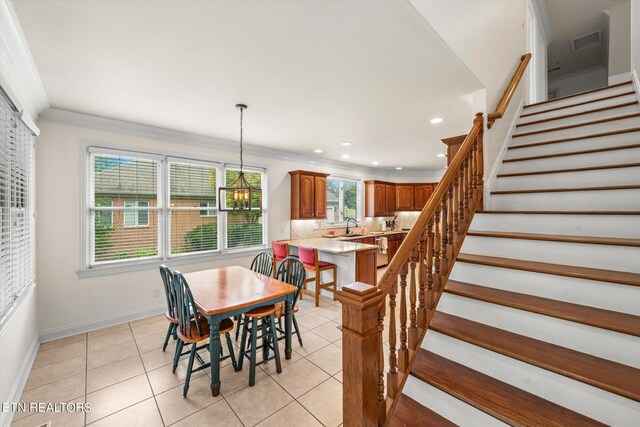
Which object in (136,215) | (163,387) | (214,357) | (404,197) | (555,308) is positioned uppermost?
(404,197)

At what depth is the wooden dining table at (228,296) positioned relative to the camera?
219 cm

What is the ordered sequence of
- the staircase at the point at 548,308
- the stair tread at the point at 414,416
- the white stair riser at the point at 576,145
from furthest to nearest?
the white stair riser at the point at 576,145, the stair tread at the point at 414,416, the staircase at the point at 548,308

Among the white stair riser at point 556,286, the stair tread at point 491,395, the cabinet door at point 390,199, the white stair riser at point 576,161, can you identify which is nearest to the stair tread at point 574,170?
the white stair riser at point 576,161

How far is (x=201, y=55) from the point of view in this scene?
6.94 feet

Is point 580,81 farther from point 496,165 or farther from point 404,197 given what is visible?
point 496,165

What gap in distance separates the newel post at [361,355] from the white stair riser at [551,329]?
0.81m

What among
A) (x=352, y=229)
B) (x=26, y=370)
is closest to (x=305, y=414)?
(x=26, y=370)

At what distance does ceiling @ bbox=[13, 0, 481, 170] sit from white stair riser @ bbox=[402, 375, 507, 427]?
7.43ft

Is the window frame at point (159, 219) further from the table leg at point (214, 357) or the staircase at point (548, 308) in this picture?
the staircase at point (548, 308)

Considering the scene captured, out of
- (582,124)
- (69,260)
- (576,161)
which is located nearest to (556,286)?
(576,161)

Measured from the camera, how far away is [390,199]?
798cm

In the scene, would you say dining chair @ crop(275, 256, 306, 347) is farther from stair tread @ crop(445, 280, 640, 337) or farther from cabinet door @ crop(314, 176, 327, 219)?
cabinet door @ crop(314, 176, 327, 219)

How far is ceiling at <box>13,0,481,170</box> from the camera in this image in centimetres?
169

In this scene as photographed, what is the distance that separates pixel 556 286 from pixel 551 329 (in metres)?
0.32
